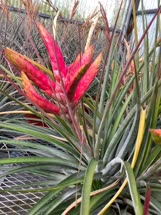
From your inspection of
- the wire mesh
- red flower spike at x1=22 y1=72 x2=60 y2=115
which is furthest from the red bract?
the wire mesh

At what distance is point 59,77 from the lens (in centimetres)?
61

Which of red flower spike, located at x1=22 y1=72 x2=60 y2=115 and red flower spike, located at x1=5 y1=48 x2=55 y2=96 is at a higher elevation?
red flower spike, located at x1=5 y1=48 x2=55 y2=96

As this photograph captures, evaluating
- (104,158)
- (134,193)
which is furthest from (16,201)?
(134,193)

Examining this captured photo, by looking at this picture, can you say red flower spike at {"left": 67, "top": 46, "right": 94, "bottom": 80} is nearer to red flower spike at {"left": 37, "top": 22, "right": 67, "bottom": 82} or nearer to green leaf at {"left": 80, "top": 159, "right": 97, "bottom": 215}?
red flower spike at {"left": 37, "top": 22, "right": 67, "bottom": 82}

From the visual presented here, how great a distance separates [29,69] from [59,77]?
0.19ft

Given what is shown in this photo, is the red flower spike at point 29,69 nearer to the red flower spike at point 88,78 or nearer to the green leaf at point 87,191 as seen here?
the red flower spike at point 88,78

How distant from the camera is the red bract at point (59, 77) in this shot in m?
0.56

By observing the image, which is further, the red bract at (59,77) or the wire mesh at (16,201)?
the wire mesh at (16,201)

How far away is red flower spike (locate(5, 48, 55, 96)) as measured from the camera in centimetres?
55

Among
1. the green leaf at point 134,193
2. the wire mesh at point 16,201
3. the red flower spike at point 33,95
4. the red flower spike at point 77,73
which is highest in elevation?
the red flower spike at point 77,73

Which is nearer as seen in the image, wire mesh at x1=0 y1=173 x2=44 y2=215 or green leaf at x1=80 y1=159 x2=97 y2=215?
green leaf at x1=80 y1=159 x2=97 y2=215

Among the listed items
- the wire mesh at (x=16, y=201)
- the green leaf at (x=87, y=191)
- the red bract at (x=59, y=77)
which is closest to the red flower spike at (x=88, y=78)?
the red bract at (x=59, y=77)

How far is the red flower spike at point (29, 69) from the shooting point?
552 millimetres

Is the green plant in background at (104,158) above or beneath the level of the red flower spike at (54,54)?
beneath
